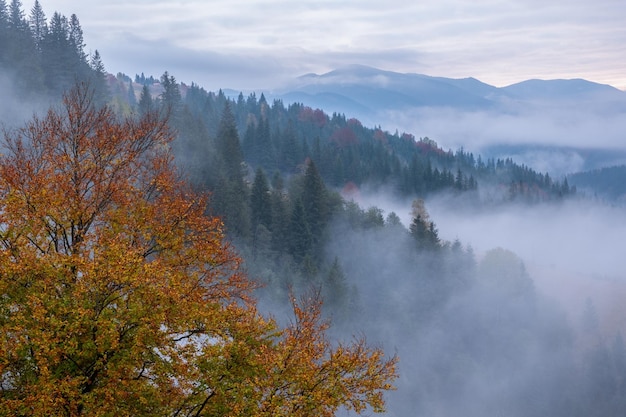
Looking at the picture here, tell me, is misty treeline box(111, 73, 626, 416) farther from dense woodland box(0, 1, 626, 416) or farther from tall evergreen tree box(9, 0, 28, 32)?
tall evergreen tree box(9, 0, 28, 32)

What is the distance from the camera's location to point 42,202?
52.5ft

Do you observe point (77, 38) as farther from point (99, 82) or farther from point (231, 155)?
point (231, 155)

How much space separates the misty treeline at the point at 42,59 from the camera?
82.9 m

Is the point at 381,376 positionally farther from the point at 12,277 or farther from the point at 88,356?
the point at 12,277

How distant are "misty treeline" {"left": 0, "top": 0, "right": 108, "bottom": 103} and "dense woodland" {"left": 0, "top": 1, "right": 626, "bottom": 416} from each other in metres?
0.24

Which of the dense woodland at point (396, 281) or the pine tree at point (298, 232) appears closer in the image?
the dense woodland at point (396, 281)

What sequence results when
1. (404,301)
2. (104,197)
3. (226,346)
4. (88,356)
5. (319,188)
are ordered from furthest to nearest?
(404,301), (319,188), (104,197), (226,346), (88,356)

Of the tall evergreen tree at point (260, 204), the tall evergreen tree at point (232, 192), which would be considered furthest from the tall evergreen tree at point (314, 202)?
the tall evergreen tree at point (232, 192)

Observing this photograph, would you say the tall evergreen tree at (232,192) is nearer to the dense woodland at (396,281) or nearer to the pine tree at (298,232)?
the dense woodland at (396,281)

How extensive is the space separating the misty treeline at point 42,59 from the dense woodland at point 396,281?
0.24 m

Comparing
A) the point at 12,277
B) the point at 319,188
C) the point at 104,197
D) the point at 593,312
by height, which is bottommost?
the point at 593,312

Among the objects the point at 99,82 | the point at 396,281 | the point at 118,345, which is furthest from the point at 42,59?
the point at 118,345

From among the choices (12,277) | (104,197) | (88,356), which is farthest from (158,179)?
(88,356)

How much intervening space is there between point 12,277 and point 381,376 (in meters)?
10.0
